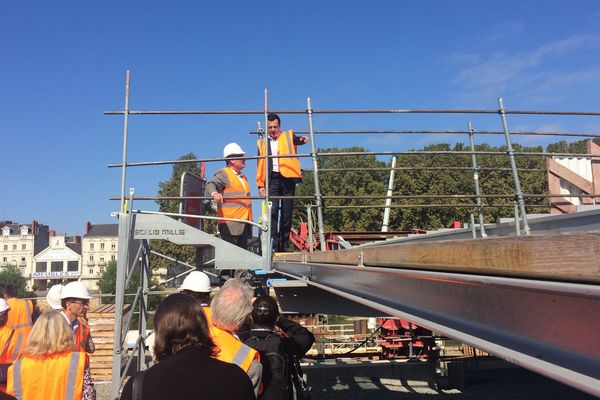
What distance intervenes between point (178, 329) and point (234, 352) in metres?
0.49

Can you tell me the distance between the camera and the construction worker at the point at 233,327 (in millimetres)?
2668

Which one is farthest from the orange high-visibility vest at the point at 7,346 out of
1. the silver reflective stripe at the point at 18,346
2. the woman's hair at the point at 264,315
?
the woman's hair at the point at 264,315

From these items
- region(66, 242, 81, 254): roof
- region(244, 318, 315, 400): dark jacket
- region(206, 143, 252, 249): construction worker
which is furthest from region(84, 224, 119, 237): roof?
region(244, 318, 315, 400): dark jacket

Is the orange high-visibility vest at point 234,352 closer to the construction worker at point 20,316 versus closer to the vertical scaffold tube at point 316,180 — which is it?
the vertical scaffold tube at point 316,180

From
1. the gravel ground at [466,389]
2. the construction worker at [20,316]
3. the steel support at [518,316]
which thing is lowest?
the gravel ground at [466,389]

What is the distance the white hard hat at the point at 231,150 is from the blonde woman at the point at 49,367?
3.93 metres

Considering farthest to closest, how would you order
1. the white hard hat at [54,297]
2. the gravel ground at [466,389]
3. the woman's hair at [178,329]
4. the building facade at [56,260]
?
the building facade at [56,260]
the gravel ground at [466,389]
the white hard hat at [54,297]
the woman's hair at [178,329]

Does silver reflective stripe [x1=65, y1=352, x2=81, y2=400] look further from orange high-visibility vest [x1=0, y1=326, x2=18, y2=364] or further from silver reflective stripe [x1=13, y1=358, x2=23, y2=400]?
orange high-visibility vest [x1=0, y1=326, x2=18, y2=364]

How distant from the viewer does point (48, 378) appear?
3082 millimetres

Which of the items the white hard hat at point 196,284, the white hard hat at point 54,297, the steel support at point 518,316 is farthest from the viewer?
the white hard hat at point 54,297

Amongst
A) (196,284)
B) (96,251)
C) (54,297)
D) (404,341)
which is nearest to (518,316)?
(196,284)

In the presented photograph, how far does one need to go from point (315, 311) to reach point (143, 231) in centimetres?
229

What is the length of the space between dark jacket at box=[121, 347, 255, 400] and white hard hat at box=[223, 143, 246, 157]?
4835 millimetres

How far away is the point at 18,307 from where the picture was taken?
5.62 meters
